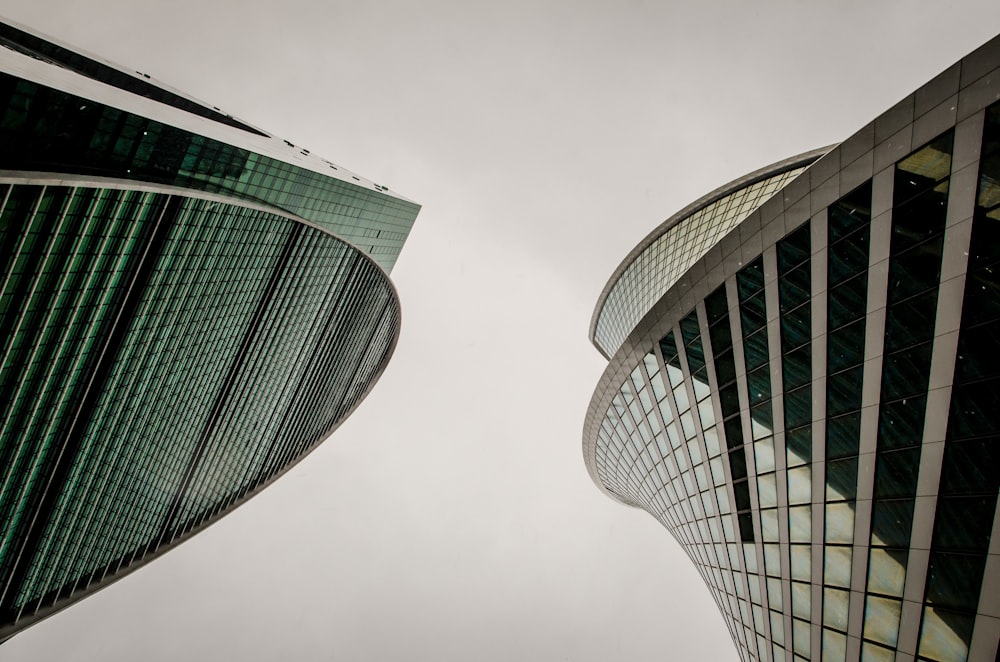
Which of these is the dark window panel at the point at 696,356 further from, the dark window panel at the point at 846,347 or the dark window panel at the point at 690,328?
the dark window panel at the point at 846,347

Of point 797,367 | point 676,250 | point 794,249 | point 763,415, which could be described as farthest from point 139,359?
point 676,250

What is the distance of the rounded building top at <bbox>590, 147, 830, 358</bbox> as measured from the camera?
48.7 metres

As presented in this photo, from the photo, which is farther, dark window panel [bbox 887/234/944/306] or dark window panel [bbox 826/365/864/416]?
dark window panel [bbox 826/365/864/416]

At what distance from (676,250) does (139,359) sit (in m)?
58.6

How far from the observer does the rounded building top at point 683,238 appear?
160ft

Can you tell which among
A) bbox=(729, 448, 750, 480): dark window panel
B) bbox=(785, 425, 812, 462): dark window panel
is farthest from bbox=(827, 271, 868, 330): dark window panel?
bbox=(729, 448, 750, 480): dark window panel

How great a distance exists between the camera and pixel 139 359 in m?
49.3

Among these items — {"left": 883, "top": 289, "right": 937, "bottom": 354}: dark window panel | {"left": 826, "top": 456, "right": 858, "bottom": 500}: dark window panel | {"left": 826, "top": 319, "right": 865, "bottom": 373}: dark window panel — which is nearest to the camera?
{"left": 883, "top": 289, "right": 937, "bottom": 354}: dark window panel

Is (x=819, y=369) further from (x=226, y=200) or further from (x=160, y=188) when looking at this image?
(x=226, y=200)

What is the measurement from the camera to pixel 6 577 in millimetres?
49625

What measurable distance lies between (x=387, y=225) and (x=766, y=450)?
67594 mm

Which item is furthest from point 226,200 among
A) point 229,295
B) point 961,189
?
point 961,189

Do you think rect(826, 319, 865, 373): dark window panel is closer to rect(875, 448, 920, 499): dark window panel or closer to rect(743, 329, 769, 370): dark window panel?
rect(875, 448, 920, 499): dark window panel

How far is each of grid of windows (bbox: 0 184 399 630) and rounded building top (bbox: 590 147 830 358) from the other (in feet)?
136
